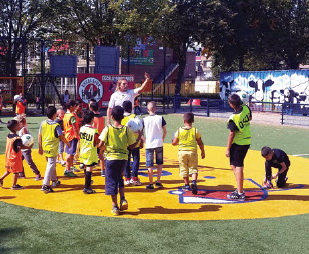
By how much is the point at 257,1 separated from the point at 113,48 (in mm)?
20038

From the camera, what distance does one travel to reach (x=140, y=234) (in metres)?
5.85

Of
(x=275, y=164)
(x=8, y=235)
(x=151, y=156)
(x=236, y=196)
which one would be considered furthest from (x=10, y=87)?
(x=8, y=235)

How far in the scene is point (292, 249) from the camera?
5.36m

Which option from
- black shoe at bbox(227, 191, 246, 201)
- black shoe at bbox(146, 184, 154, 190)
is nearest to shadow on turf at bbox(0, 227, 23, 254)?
black shoe at bbox(146, 184, 154, 190)

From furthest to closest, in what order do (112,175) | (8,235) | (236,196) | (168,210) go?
(236,196)
(168,210)
(112,175)
(8,235)

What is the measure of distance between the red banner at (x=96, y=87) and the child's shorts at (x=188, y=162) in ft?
68.4

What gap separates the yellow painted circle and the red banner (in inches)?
734

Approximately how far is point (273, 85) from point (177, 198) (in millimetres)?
27569

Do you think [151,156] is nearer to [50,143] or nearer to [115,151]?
[115,151]

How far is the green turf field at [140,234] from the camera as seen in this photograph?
5.32 metres

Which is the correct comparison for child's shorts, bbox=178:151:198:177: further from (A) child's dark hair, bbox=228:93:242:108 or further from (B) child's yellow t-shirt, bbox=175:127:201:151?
(A) child's dark hair, bbox=228:93:242:108

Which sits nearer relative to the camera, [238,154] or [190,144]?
[238,154]

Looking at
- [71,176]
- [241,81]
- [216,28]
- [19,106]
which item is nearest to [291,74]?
[241,81]

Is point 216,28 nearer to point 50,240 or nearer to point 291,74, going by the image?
point 291,74
